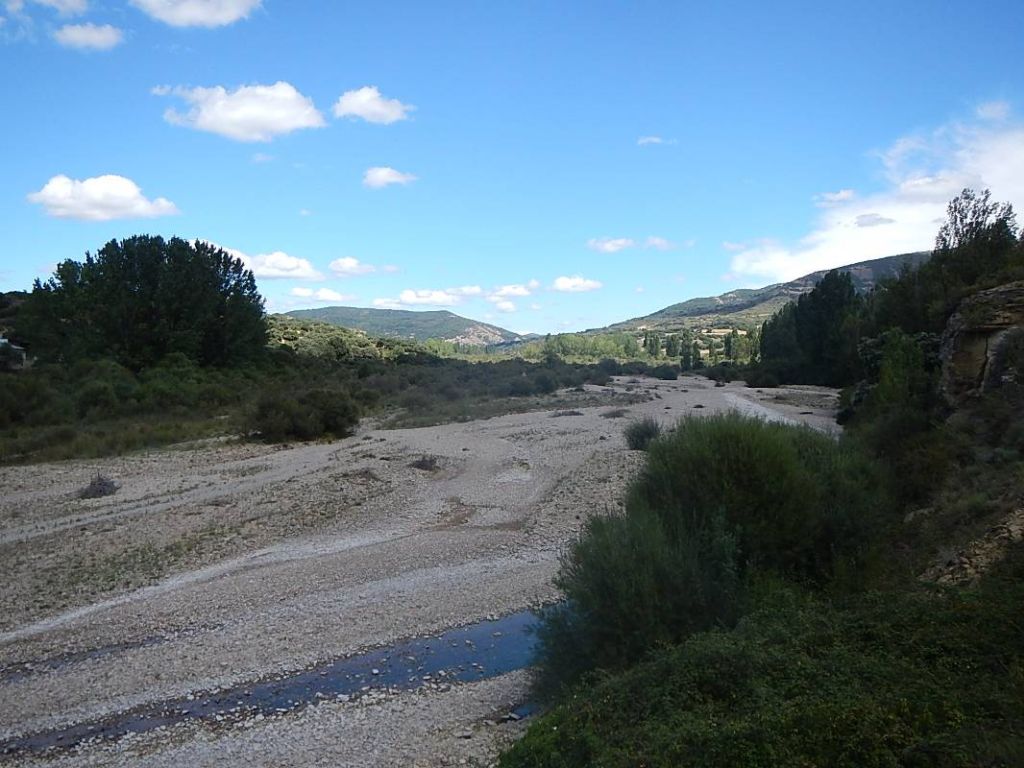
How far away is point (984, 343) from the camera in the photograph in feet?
46.5

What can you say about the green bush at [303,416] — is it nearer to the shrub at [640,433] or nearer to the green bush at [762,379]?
the shrub at [640,433]

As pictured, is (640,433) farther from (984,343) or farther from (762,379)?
(762,379)

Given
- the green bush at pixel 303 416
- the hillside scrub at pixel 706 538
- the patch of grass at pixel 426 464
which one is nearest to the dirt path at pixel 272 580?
the patch of grass at pixel 426 464

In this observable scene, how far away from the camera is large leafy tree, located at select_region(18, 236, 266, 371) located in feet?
152

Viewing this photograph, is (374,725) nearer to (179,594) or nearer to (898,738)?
(898,738)

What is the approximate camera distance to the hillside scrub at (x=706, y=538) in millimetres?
7281

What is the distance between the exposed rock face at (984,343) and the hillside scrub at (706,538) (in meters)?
3.42

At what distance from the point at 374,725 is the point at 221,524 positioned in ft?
35.8

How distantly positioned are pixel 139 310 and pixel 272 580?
3996cm

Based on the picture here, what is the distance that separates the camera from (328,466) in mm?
24828

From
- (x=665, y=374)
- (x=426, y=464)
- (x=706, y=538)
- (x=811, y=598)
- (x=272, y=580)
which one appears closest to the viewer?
(x=811, y=598)

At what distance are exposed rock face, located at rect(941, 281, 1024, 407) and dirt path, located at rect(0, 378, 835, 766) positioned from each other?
8051 mm

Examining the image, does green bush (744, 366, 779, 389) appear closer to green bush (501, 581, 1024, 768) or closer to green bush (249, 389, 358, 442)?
green bush (249, 389, 358, 442)

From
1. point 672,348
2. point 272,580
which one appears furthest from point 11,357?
point 672,348
